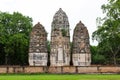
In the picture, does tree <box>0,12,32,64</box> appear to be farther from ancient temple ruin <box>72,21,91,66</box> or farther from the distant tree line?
ancient temple ruin <box>72,21,91,66</box>

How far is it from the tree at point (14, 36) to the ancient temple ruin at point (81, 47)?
37.0ft

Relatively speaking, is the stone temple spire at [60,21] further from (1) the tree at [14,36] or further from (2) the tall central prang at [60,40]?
(1) the tree at [14,36]

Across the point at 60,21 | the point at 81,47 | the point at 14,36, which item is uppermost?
the point at 60,21

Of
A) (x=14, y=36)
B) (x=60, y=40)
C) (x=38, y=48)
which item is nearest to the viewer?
(x=38, y=48)

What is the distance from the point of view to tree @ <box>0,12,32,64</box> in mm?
63297

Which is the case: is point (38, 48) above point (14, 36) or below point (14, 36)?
below

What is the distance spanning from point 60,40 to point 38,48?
10.4ft

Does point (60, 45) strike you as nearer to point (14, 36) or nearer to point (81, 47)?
point (81, 47)

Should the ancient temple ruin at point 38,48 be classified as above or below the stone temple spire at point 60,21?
below

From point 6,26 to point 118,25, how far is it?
→ 18.7 m

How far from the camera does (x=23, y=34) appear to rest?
2542 inches

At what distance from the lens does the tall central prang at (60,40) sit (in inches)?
2131

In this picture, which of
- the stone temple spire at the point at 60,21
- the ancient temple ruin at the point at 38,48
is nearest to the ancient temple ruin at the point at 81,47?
the stone temple spire at the point at 60,21

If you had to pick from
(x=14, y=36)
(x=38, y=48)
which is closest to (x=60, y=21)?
(x=38, y=48)
